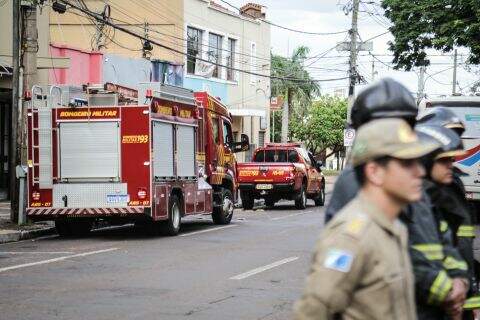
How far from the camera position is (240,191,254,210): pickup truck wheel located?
27.6 m

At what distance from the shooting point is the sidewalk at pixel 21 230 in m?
16.7

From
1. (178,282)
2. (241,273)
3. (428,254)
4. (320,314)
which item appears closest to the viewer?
(320,314)

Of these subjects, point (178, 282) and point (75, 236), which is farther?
point (75, 236)

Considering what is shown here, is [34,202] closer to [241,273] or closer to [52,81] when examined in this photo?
[241,273]

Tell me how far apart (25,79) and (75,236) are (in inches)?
146

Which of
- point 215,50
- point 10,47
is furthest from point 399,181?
point 215,50

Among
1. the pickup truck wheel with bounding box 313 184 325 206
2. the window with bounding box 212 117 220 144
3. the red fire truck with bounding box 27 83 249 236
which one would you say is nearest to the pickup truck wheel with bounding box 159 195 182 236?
the red fire truck with bounding box 27 83 249 236

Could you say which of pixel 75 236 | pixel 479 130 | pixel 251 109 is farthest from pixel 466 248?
pixel 251 109

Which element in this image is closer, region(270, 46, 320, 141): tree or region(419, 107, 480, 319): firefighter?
region(419, 107, 480, 319): firefighter

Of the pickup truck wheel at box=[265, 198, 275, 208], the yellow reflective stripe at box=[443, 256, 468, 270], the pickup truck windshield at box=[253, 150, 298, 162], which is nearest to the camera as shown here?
the yellow reflective stripe at box=[443, 256, 468, 270]

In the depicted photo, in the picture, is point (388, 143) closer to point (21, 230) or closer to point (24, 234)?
point (24, 234)

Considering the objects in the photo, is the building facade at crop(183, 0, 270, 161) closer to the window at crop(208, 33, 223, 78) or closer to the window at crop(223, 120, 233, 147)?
the window at crop(208, 33, 223, 78)

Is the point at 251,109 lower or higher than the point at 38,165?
higher

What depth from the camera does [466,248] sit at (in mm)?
4707
